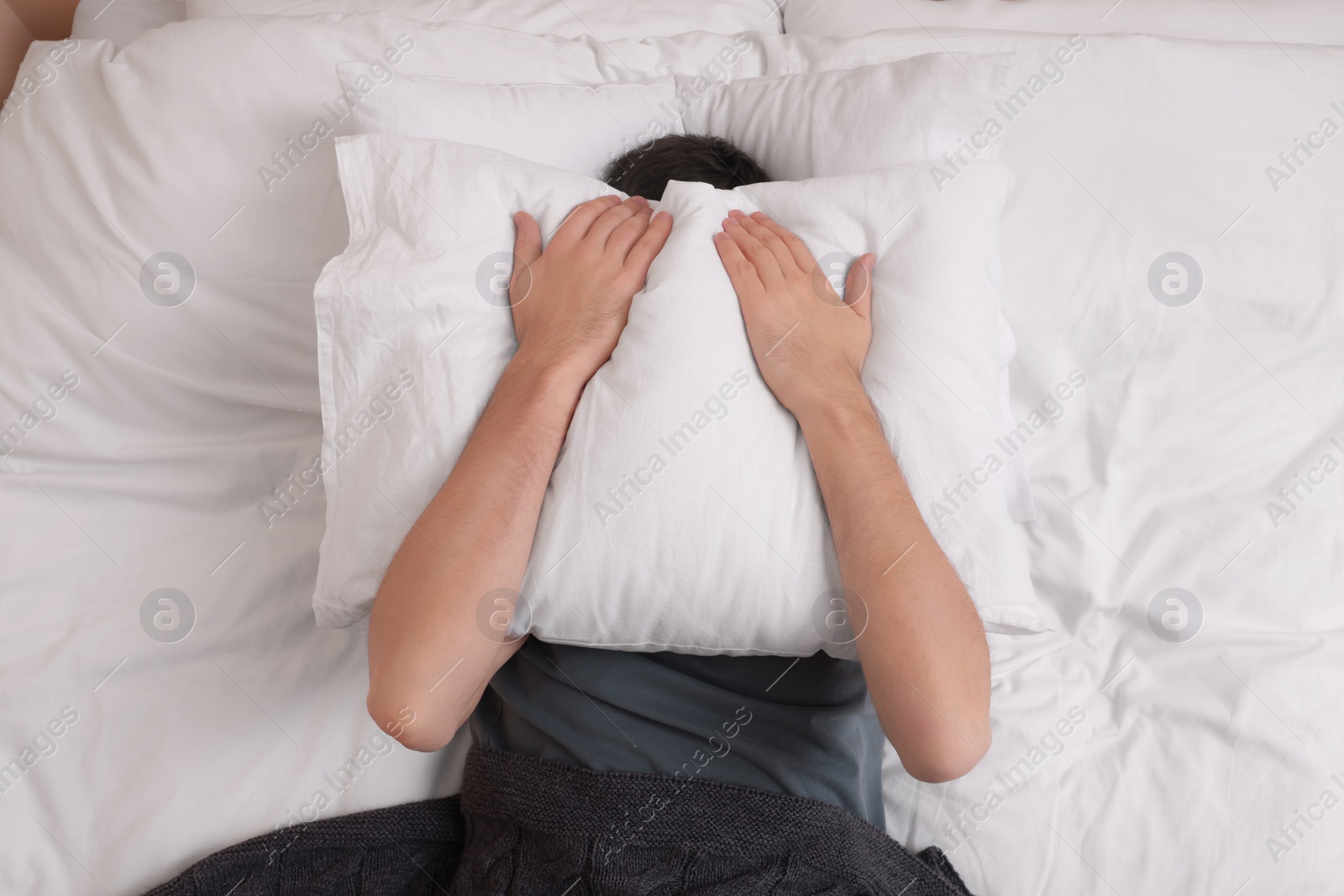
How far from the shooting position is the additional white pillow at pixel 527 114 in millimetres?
988

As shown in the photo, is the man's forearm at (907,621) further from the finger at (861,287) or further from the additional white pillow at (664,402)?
the finger at (861,287)

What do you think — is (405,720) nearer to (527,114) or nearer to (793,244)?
(793,244)

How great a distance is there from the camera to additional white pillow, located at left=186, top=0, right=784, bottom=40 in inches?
49.1

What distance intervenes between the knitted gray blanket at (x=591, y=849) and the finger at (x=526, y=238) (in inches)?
20.8

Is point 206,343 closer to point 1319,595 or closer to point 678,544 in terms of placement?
point 678,544

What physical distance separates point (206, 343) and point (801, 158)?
0.83 m

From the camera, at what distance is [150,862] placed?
0.85 metres

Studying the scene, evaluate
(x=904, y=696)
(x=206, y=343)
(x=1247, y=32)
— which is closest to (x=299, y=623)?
(x=206, y=343)

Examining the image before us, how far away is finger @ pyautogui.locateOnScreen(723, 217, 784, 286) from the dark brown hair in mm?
154

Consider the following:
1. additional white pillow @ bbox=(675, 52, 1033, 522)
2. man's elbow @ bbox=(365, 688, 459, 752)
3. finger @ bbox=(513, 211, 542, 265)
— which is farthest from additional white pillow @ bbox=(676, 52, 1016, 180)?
man's elbow @ bbox=(365, 688, 459, 752)

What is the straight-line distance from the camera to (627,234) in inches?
36.0

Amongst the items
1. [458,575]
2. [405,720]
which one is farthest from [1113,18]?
[405,720]

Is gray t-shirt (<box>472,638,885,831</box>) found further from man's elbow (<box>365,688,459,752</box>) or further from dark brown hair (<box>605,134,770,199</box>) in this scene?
dark brown hair (<box>605,134,770,199</box>)

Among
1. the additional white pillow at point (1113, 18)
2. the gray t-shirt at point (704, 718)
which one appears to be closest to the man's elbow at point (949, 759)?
the gray t-shirt at point (704, 718)
